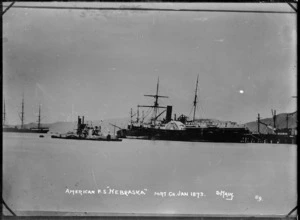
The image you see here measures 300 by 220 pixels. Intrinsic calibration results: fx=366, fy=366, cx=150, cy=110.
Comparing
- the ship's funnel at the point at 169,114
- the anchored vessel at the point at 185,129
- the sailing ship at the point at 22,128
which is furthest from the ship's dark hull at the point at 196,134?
the sailing ship at the point at 22,128

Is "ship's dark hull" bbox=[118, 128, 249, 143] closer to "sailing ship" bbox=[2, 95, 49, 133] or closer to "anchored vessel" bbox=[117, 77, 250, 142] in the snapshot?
"anchored vessel" bbox=[117, 77, 250, 142]

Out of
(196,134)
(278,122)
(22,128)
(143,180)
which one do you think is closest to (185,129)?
(196,134)

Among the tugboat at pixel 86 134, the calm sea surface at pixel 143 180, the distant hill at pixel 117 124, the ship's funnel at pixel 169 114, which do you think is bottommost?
the calm sea surface at pixel 143 180

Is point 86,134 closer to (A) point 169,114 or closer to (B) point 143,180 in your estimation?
(B) point 143,180

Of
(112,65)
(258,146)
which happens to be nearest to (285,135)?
(258,146)

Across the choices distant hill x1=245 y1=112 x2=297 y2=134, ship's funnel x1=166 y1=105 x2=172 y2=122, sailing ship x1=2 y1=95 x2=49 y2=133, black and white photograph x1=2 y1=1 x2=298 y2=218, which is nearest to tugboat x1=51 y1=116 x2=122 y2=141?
black and white photograph x1=2 y1=1 x2=298 y2=218

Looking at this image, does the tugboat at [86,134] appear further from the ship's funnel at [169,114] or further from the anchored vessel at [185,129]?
the ship's funnel at [169,114]

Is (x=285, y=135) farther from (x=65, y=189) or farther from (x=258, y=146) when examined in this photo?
(x=65, y=189)
